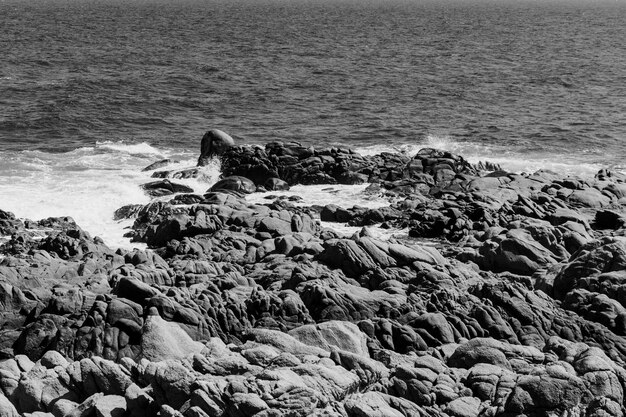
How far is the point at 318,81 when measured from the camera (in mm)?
85500

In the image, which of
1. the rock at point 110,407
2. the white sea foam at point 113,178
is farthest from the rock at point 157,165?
the rock at point 110,407

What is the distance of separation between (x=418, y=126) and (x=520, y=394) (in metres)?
47.7

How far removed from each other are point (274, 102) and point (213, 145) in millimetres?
21013

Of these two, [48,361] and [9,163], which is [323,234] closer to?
[48,361]

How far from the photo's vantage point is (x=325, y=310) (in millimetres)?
28328

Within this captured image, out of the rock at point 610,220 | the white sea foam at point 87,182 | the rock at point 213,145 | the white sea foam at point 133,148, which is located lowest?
the white sea foam at point 133,148

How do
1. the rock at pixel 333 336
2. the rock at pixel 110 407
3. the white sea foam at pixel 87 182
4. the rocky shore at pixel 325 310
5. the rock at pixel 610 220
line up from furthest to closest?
the white sea foam at pixel 87 182 < the rock at pixel 610 220 < the rock at pixel 333 336 < the rock at pixel 110 407 < the rocky shore at pixel 325 310

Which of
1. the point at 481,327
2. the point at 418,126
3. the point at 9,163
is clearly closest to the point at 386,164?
the point at 418,126

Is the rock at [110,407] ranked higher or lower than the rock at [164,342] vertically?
higher

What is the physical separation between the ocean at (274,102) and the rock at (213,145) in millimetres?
1445

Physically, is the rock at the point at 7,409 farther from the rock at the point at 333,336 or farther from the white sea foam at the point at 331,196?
the white sea foam at the point at 331,196

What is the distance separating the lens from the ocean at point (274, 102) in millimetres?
54938

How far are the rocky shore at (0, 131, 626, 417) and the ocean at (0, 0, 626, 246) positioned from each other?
596cm

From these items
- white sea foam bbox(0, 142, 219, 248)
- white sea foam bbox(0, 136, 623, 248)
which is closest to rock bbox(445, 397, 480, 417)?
white sea foam bbox(0, 136, 623, 248)
